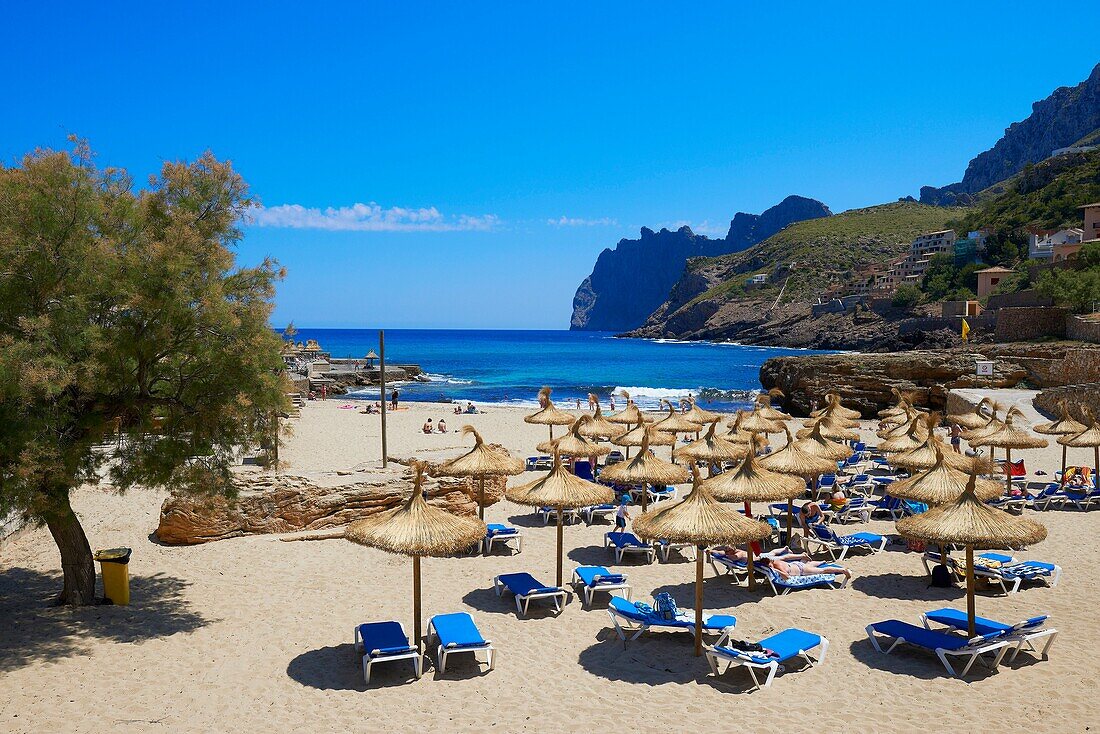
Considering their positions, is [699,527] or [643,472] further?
[643,472]

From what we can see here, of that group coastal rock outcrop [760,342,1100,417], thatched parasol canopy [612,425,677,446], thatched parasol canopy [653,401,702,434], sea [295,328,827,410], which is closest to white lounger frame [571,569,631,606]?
thatched parasol canopy [612,425,677,446]

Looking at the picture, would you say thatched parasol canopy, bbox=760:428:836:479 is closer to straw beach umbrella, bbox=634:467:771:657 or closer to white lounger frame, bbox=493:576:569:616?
straw beach umbrella, bbox=634:467:771:657

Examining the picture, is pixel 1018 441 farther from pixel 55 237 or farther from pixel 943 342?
pixel 943 342

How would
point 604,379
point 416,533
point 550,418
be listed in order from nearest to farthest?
point 416,533 → point 550,418 → point 604,379

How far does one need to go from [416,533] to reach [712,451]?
862 cm

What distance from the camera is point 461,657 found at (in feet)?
25.7

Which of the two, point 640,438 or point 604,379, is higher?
point 640,438

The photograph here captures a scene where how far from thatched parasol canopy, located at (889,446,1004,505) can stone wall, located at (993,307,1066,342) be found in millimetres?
33165

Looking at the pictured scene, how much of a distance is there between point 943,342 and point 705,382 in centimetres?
1938

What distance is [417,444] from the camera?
23.2 m

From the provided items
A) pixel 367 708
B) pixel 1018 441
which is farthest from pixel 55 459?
pixel 1018 441

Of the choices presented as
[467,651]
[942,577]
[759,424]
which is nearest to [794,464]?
[942,577]

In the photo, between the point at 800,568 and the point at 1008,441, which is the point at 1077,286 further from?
the point at 800,568

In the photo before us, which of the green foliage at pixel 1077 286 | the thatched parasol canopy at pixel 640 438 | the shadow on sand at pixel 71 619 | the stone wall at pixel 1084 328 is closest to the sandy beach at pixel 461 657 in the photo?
the shadow on sand at pixel 71 619
